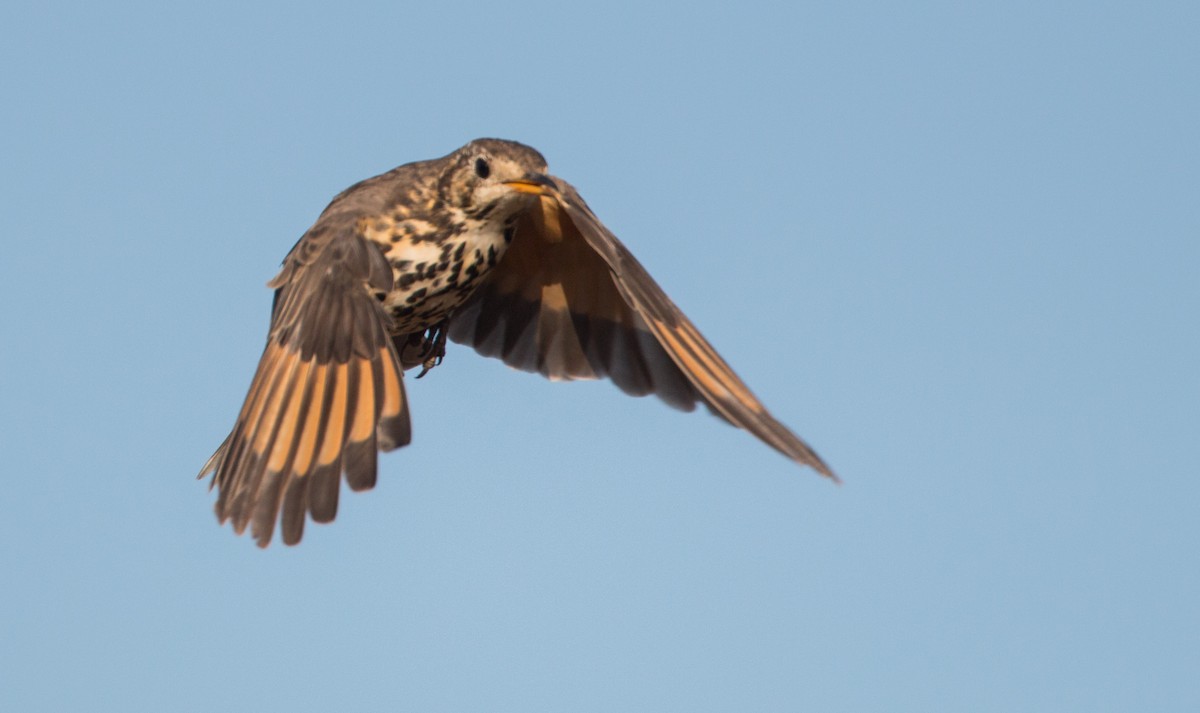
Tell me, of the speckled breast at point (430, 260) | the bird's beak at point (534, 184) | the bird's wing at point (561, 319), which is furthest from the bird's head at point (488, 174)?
the bird's wing at point (561, 319)

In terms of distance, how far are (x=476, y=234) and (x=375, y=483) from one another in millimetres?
2284

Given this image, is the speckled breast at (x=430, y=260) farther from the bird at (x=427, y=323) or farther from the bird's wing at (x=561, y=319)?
the bird's wing at (x=561, y=319)

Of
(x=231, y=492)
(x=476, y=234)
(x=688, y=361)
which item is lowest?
(x=231, y=492)

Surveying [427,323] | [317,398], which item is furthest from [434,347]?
[317,398]

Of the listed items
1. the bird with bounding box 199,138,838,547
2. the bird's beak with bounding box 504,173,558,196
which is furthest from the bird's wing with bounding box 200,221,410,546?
the bird's beak with bounding box 504,173,558,196

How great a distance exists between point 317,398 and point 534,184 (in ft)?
5.86

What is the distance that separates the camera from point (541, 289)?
34.9 ft

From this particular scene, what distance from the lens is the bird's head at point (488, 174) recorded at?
29.6 ft

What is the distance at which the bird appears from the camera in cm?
751

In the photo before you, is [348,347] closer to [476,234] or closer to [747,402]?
[476,234]

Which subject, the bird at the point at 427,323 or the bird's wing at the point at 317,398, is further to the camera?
the bird at the point at 427,323

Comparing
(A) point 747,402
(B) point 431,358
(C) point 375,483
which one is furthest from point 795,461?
(B) point 431,358

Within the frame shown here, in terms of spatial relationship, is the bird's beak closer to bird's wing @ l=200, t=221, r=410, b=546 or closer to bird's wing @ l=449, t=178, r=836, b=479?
bird's wing @ l=449, t=178, r=836, b=479

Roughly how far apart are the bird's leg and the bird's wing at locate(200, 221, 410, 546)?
1.40 metres
